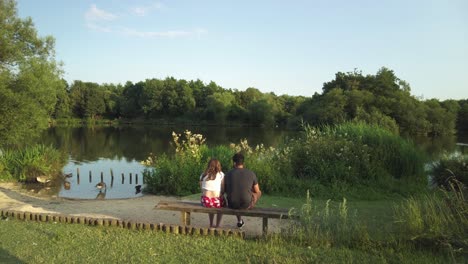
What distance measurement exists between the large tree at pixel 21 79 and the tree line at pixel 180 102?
0.04 m

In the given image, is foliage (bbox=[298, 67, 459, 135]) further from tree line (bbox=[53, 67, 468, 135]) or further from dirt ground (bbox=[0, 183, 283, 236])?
dirt ground (bbox=[0, 183, 283, 236])

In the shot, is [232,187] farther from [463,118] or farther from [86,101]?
[86,101]

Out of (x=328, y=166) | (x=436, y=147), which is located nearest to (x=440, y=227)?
(x=328, y=166)

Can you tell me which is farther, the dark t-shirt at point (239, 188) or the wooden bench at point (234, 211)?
the dark t-shirt at point (239, 188)

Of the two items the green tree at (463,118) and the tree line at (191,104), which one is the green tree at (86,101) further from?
the green tree at (463,118)

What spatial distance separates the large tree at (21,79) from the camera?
17688mm

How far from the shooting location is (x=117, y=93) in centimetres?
11038

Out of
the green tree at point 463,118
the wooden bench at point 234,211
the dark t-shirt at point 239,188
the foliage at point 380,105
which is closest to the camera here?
the wooden bench at point 234,211

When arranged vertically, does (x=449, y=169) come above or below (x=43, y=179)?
above

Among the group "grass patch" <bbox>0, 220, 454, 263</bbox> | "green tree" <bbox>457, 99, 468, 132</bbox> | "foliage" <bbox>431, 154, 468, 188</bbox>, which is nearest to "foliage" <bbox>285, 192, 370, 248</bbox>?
"grass patch" <bbox>0, 220, 454, 263</bbox>

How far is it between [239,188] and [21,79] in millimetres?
15103

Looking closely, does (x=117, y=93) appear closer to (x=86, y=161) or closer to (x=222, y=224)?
(x=86, y=161)

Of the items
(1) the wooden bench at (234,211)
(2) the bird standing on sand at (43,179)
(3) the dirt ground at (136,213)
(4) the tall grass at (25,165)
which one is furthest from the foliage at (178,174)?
(4) the tall grass at (25,165)

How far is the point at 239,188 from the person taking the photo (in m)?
7.43
